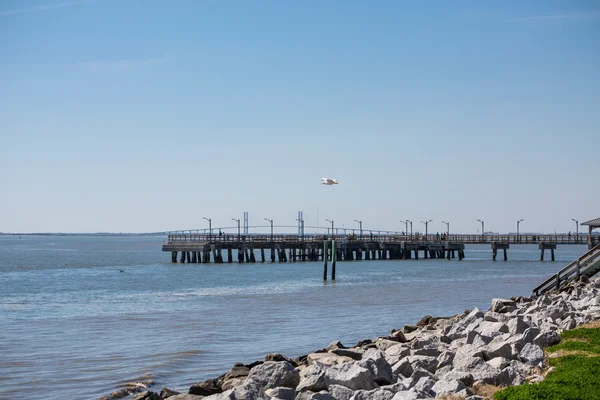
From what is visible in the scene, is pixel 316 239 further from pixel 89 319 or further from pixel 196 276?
Answer: pixel 89 319

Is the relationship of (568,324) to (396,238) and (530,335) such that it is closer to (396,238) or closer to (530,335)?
(530,335)

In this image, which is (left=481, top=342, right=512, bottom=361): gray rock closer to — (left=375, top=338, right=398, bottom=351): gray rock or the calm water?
(left=375, top=338, right=398, bottom=351): gray rock

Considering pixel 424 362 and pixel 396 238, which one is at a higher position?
pixel 396 238

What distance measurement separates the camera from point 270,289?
148 feet

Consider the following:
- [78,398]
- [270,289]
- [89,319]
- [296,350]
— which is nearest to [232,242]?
[270,289]

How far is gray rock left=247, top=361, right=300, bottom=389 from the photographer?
11.5 m

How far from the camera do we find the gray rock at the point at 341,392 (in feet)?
33.8

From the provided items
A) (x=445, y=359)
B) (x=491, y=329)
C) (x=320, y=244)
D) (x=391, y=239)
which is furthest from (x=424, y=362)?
(x=391, y=239)

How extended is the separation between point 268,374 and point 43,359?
10.7m

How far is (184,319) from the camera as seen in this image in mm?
29453

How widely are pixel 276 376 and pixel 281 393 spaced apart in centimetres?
116

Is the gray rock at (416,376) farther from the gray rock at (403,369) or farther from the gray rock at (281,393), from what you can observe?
the gray rock at (281,393)

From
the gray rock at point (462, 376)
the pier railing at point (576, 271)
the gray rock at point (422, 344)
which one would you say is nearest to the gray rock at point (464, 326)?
the gray rock at point (422, 344)

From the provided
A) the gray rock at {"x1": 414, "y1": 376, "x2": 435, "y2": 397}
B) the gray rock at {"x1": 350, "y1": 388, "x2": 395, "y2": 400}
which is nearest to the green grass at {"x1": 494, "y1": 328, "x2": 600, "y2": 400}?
the gray rock at {"x1": 414, "y1": 376, "x2": 435, "y2": 397}
